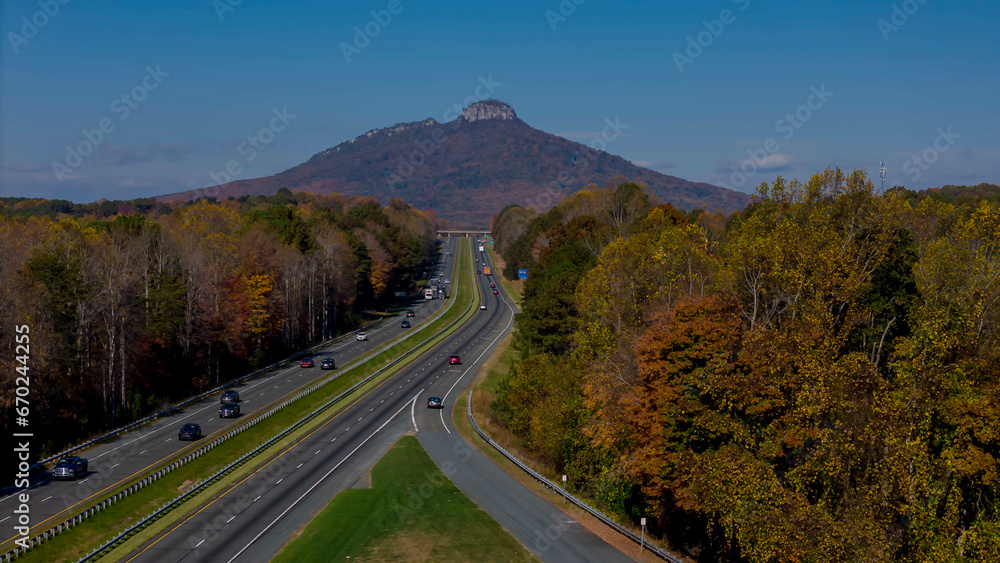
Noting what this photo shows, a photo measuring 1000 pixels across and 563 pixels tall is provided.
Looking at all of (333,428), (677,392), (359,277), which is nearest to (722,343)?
(677,392)

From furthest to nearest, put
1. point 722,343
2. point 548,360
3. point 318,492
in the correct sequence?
1. point 548,360
2. point 318,492
3. point 722,343

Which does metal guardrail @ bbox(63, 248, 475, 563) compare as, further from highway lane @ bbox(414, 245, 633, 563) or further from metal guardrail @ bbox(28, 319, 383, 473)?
highway lane @ bbox(414, 245, 633, 563)

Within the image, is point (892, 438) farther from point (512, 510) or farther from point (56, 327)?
point (56, 327)

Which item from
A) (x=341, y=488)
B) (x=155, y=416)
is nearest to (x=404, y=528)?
(x=341, y=488)

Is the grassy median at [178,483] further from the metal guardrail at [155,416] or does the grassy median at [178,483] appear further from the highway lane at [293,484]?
the metal guardrail at [155,416]

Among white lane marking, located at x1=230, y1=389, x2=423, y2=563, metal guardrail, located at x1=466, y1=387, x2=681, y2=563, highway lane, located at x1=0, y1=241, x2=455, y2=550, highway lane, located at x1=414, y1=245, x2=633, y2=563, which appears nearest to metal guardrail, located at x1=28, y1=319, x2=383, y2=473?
highway lane, located at x1=0, y1=241, x2=455, y2=550
